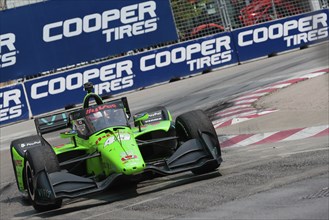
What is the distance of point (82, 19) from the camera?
800 inches

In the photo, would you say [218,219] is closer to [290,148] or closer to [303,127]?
[290,148]

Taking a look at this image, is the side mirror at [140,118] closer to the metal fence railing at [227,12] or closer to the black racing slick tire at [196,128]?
the black racing slick tire at [196,128]

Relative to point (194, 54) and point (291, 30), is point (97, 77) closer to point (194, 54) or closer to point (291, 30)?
point (194, 54)

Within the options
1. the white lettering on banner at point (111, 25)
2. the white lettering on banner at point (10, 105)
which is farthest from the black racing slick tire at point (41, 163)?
the white lettering on banner at point (111, 25)

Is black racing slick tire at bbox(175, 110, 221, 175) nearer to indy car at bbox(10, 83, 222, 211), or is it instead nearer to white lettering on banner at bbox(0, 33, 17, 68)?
indy car at bbox(10, 83, 222, 211)

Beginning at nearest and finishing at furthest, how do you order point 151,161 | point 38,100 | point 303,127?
point 151,161, point 303,127, point 38,100

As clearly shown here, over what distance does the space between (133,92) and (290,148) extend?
1012 centimetres

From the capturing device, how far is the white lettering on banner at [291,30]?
20.6 meters

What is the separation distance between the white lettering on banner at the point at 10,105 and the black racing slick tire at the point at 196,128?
397 inches

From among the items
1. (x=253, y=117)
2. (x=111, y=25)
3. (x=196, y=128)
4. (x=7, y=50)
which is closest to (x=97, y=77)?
(x=111, y=25)

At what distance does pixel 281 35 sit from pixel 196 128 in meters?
11.8

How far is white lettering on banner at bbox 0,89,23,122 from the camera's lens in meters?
19.1

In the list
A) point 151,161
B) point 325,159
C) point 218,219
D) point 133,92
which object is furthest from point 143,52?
point 218,219

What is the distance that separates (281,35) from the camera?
2073 cm
